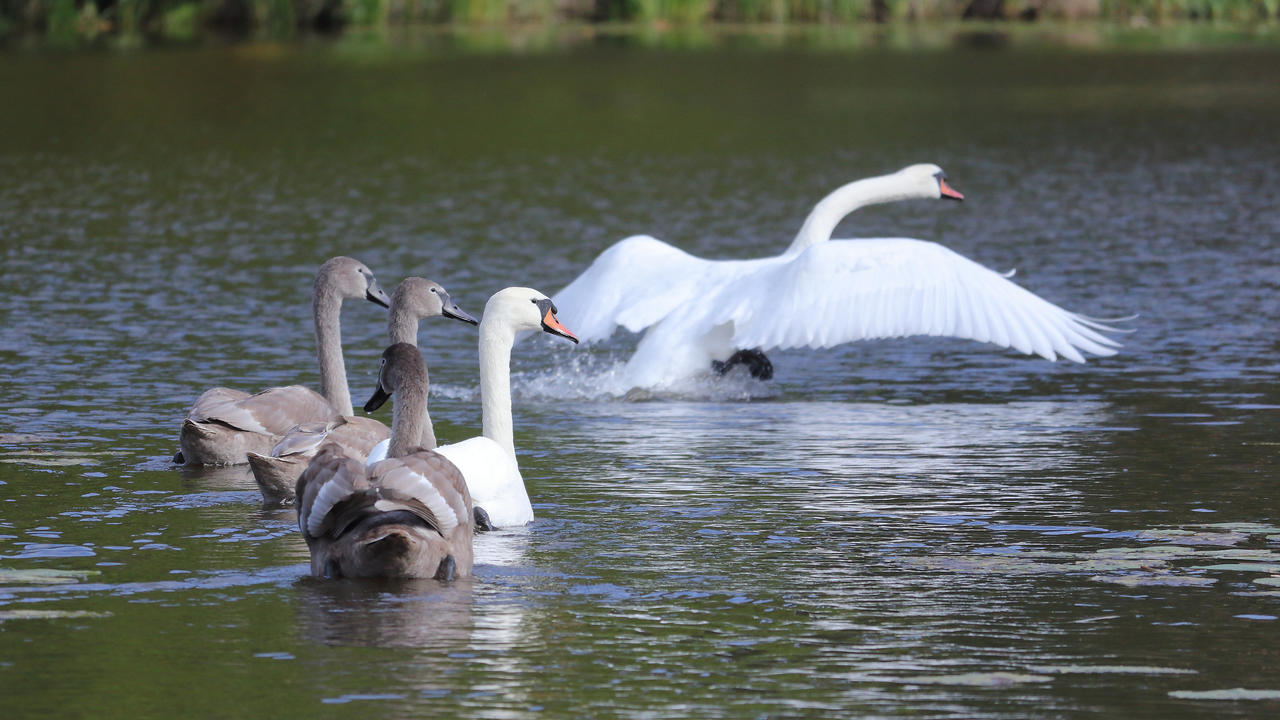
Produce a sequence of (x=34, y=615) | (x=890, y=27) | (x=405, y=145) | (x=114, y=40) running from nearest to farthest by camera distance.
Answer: (x=34, y=615) < (x=405, y=145) < (x=114, y=40) < (x=890, y=27)

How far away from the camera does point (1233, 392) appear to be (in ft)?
38.8

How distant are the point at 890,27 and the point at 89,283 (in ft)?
156

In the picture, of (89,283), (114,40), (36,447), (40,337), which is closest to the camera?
(36,447)

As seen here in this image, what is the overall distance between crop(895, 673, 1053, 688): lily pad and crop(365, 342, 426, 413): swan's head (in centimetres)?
265

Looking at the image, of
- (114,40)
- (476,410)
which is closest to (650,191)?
(476,410)

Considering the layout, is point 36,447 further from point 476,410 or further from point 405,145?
point 405,145

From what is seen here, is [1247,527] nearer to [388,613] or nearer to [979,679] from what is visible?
[979,679]

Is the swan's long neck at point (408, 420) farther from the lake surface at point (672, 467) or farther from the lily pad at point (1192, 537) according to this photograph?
the lily pad at point (1192, 537)

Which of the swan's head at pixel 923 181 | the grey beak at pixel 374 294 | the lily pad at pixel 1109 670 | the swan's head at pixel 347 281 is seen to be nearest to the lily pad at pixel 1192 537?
the lily pad at pixel 1109 670

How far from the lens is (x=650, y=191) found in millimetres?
24406

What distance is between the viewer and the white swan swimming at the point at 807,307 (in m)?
11.8

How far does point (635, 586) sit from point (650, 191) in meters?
17.3

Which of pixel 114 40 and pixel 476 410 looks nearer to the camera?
pixel 476 410

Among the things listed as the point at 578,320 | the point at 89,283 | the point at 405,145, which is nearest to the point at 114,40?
the point at 405,145
